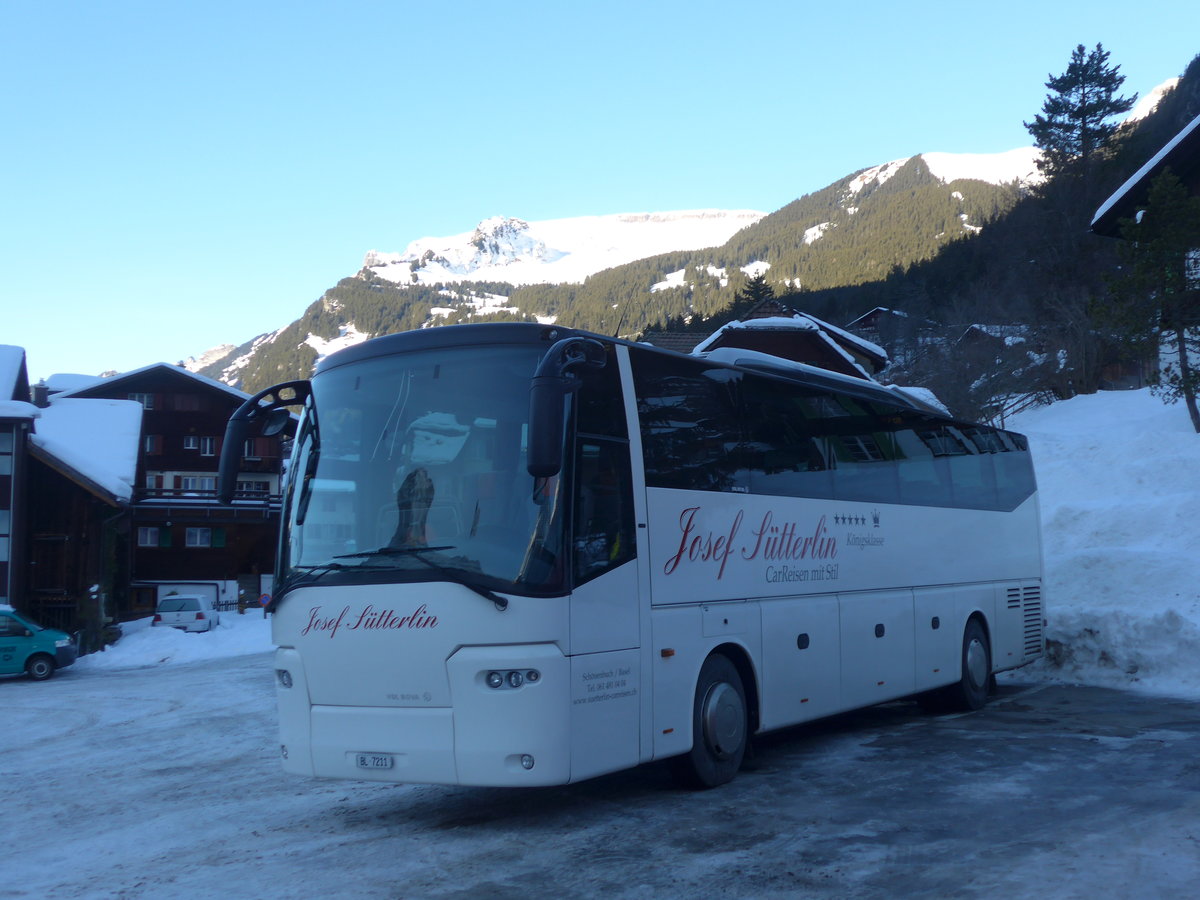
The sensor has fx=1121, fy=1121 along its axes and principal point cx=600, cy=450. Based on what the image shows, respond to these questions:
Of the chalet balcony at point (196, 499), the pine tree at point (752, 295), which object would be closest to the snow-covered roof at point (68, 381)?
the chalet balcony at point (196, 499)

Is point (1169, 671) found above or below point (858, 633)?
below

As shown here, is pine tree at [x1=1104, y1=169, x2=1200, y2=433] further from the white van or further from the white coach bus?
the white van

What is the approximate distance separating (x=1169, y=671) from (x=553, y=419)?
11.2 metres

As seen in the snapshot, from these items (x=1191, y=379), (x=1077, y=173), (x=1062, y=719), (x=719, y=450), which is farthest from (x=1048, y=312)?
(x=719, y=450)

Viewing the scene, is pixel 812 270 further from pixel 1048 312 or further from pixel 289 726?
pixel 289 726

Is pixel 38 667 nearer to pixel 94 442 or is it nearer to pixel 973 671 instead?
pixel 94 442

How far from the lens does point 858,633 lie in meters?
10.9

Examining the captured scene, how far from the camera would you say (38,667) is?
25.6 m

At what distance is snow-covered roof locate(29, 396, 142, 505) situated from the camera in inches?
1412

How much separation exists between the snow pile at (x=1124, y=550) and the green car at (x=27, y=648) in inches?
829

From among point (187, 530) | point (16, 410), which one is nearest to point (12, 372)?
point (16, 410)

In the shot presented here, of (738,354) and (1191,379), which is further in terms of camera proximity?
(1191,379)

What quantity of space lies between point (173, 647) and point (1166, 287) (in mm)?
25845

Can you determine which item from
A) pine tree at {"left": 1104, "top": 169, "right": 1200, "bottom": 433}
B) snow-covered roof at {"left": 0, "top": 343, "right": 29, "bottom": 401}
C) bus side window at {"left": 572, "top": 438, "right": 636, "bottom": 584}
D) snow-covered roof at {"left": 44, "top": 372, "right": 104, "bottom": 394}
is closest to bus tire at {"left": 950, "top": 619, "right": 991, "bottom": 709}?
bus side window at {"left": 572, "top": 438, "right": 636, "bottom": 584}
